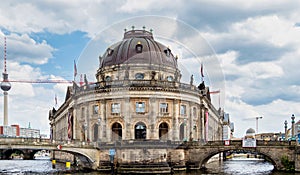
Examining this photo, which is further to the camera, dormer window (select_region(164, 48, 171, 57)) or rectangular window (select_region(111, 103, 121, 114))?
dormer window (select_region(164, 48, 171, 57))

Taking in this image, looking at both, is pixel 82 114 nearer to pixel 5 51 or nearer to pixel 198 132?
pixel 198 132

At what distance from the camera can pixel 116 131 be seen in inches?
3110

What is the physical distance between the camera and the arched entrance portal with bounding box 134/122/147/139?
3095 inches

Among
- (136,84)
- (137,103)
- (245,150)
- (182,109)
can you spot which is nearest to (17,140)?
(137,103)

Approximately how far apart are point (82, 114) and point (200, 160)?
78.8 feet

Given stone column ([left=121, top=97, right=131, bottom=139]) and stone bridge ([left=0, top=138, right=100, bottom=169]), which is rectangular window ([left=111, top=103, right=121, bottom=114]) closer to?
stone column ([left=121, top=97, right=131, bottom=139])

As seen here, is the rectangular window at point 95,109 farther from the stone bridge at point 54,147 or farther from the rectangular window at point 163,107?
the rectangular window at point 163,107

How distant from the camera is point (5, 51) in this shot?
146m

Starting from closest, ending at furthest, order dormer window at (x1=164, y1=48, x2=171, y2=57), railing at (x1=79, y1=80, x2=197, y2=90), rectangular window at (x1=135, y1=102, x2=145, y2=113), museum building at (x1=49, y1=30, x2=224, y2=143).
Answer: railing at (x1=79, y1=80, x2=197, y2=90)
museum building at (x1=49, y1=30, x2=224, y2=143)
rectangular window at (x1=135, y1=102, x2=145, y2=113)
dormer window at (x1=164, y1=48, x2=171, y2=57)

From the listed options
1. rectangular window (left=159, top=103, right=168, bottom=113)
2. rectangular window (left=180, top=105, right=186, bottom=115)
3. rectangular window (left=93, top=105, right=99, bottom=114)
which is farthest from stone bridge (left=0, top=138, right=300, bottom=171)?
rectangular window (left=93, top=105, right=99, bottom=114)

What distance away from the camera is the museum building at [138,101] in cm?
7769

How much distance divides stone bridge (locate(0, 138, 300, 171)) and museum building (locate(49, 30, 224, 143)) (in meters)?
4.97

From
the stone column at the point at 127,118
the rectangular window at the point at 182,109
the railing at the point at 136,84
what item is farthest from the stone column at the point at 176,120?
the stone column at the point at 127,118

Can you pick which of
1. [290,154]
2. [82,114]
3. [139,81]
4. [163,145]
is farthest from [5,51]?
[290,154]
